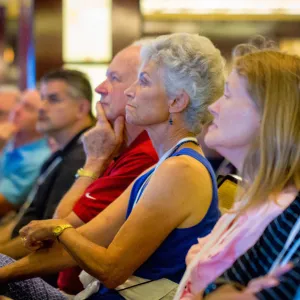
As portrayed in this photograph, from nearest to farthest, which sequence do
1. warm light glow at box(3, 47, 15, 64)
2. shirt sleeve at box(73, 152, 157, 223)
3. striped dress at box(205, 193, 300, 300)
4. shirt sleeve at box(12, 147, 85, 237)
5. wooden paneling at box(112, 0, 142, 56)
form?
striped dress at box(205, 193, 300, 300), shirt sleeve at box(73, 152, 157, 223), shirt sleeve at box(12, 147, 85, 237), wooden paneling at box(112, 0, 142, 56), warm light glow at box(3, 47, 15, 64)

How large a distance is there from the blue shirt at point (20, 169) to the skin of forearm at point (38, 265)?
7.13 feet

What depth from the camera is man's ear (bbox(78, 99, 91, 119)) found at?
385 cm

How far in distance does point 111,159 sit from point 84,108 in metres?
1.04

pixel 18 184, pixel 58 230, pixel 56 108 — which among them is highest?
pixel 58 230

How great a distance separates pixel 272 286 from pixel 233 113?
48cm

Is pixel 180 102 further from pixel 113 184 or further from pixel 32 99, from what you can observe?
pixel 32 99

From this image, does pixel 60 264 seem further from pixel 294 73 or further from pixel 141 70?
pixel 294 73

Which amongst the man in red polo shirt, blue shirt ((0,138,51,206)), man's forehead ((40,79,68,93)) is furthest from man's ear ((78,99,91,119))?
the man in red polo shirt

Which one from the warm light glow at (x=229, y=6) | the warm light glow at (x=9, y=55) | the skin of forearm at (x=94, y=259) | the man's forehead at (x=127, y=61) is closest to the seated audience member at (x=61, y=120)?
the man's forehead at (x=127, y=61)

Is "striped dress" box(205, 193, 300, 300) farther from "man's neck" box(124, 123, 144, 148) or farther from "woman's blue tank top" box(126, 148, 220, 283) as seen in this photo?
"man's neck" box(124, 123, 144, 148)

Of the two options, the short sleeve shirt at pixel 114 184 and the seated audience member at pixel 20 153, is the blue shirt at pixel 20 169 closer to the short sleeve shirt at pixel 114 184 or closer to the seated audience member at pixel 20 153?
the seated audience member at pixel 20 153

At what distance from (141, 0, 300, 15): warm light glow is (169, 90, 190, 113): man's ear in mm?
4458

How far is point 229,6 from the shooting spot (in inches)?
266

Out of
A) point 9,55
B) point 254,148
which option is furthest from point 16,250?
point 9,55
